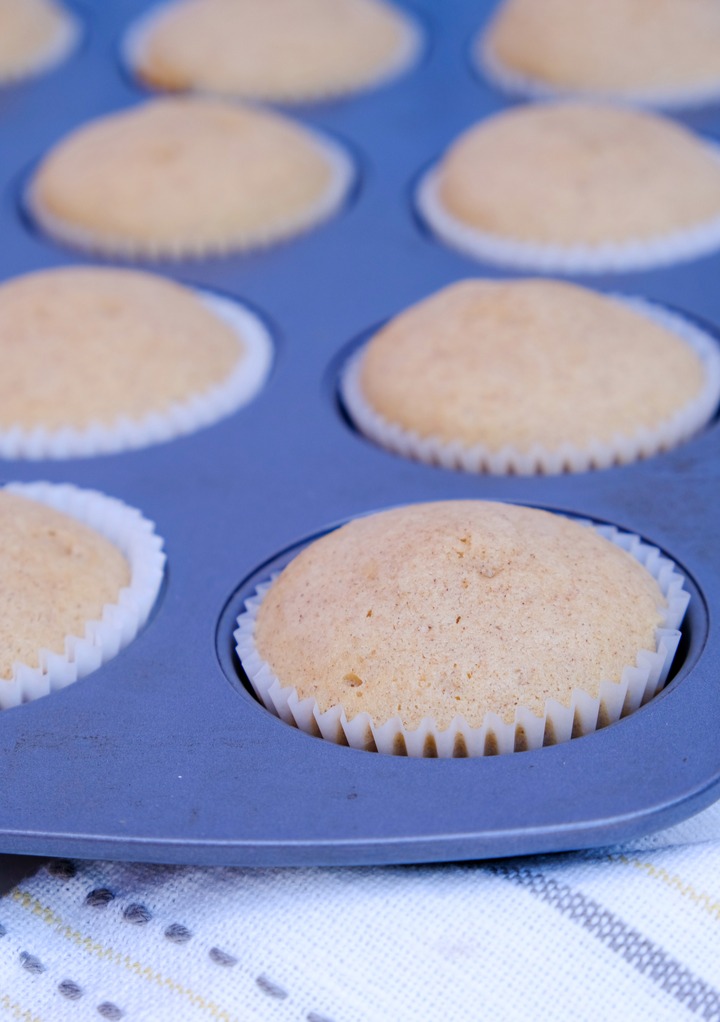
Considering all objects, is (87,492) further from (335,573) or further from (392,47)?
(392,47)

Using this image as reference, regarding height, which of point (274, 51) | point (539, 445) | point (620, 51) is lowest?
point (539, 445)

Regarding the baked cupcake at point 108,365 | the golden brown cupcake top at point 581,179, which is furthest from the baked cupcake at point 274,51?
the baked cupcake at point 108,365

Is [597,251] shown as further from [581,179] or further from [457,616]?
[457,616]

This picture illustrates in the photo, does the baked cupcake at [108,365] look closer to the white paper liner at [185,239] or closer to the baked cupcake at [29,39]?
the white paper liner at [185,239]

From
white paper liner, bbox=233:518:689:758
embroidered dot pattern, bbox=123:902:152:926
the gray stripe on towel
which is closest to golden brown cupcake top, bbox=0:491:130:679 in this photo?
white paper liner, bbox=233:518:689:758

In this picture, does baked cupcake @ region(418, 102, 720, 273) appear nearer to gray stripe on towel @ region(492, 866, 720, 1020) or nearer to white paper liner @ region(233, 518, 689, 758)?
white paper liner @ region(233, 518, 689, 758)

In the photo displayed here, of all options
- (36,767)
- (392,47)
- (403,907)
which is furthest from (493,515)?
(392,47)

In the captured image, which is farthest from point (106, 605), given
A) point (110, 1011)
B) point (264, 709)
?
point (110, 1011)
